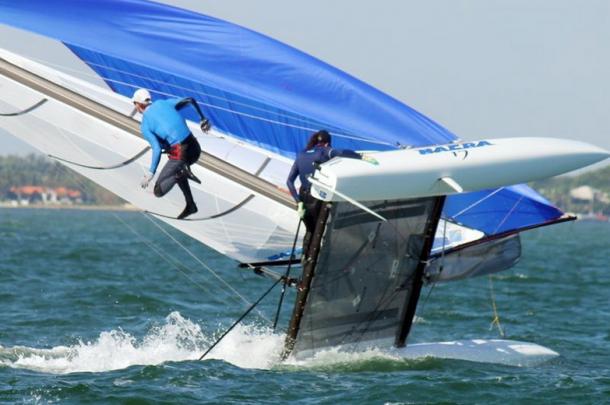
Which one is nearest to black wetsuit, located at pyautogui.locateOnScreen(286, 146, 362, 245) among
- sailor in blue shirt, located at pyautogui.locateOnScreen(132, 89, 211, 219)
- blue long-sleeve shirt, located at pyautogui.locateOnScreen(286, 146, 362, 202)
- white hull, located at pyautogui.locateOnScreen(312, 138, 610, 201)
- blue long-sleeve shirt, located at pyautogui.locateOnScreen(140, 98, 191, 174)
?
blue long-sleeve shirt, located at pyautogui.locateOnScreen(286, 146, 362, 202)

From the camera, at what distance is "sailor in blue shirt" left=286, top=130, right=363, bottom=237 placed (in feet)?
34.0

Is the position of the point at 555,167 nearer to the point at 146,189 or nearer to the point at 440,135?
the point at 440,135

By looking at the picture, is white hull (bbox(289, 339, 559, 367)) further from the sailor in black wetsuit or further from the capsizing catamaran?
the sailor in black wetsuit

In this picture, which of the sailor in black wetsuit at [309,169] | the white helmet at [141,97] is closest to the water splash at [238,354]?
the sailor in black wetsuit at [309,169]

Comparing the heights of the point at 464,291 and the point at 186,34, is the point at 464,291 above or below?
below

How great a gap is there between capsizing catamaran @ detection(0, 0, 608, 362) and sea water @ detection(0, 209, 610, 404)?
0.54m

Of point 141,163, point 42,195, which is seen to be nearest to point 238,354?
point 141,163

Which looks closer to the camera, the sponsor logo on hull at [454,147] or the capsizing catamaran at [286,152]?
the sponsor logo on hull at [454,147]

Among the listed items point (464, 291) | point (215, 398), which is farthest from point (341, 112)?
point (464, 291)

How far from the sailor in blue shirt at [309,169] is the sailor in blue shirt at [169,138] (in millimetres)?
821

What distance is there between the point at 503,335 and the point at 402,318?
11.2ft

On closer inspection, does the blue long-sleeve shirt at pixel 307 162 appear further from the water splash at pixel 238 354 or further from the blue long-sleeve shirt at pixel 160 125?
the water splash at pixel 238 354

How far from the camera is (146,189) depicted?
447 inches

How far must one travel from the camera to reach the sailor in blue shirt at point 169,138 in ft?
33.5
